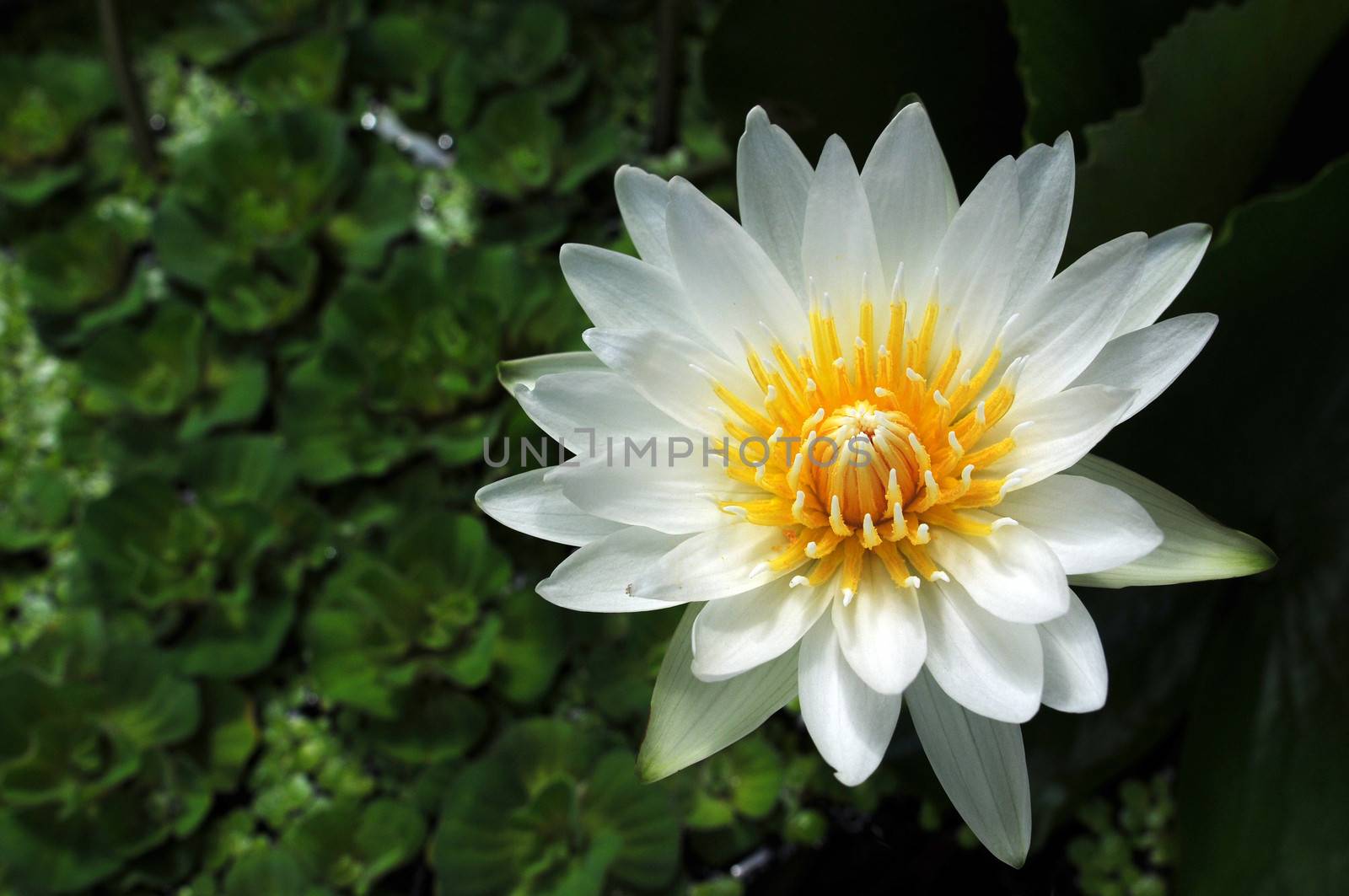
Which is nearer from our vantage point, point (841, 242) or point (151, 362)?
point (841, 242)

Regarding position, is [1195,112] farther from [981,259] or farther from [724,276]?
[724,276]

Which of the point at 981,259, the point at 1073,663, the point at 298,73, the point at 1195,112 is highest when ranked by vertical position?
the point at 298,73

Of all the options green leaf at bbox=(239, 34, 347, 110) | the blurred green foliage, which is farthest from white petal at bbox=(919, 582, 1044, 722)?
green leaf at bbox=(239, 34, 347, 110)

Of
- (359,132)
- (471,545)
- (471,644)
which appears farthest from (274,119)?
(471,644)

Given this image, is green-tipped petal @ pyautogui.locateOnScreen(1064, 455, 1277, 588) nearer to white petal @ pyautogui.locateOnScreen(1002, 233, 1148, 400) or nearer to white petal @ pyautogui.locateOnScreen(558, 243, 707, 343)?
white petal @ pyautogui.locateOnScreen(1002, 233, 1148, 400)

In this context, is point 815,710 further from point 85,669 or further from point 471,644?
→ point 85,669

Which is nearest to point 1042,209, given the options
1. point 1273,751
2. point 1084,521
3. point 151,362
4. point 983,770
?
Answer: point 1084,521
